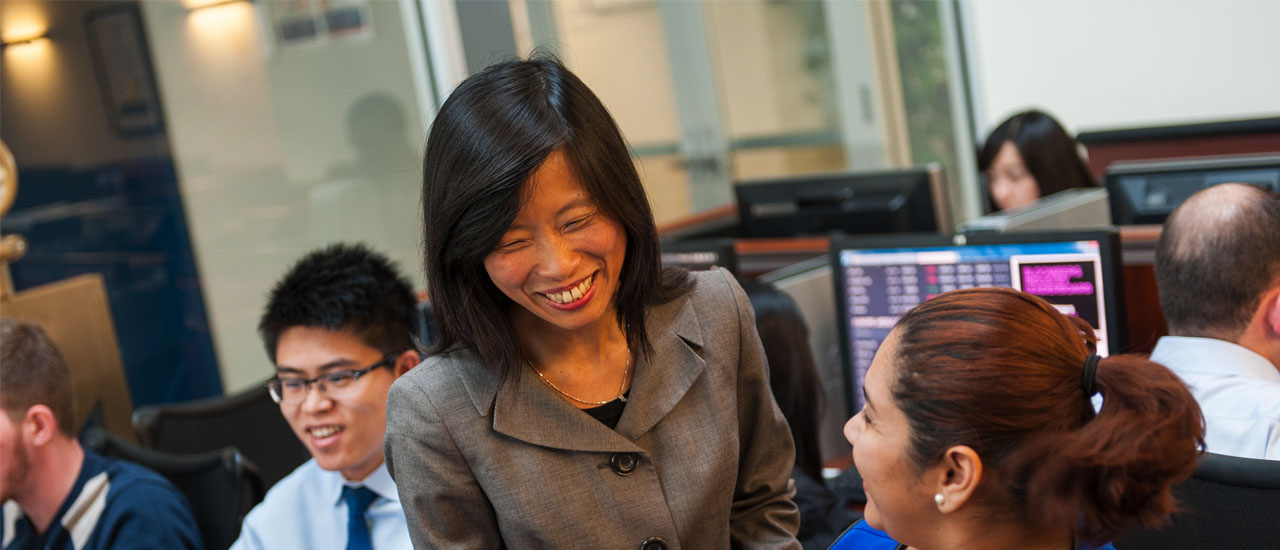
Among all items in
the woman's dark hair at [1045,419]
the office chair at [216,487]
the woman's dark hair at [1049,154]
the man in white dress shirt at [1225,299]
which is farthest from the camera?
the woman's dark hair at [1049,154]

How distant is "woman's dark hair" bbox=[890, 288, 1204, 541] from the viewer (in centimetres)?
101

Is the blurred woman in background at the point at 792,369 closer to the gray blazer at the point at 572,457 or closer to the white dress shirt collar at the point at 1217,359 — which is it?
the white dress shirt collar at the point at 1217,359

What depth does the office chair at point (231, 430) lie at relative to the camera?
2.56m

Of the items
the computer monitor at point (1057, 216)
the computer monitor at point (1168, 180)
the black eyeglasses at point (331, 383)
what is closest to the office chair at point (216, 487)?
the black eyeglasses at point (331, 383)

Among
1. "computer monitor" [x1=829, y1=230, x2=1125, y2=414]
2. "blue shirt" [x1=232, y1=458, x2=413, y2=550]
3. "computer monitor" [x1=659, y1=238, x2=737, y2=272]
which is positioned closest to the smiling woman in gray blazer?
"blue shirt" [x1=232, y1=458, x2=413, y2=550]

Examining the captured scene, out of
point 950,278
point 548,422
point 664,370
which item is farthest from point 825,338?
point 548,422

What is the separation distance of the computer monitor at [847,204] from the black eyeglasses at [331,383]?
161 centimetres

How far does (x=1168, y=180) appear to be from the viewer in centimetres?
241

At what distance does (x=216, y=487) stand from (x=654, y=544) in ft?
4.12

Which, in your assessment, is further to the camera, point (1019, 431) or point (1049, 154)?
point (1049, 154)

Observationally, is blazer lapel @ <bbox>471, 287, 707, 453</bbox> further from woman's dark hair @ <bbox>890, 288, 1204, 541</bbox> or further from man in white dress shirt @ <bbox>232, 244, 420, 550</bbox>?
man in white dress shirt @ <bbox>232, 244, 420, 550</bbox>

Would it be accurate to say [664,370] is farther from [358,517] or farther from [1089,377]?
[358,517]

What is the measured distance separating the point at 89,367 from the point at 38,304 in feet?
0.68

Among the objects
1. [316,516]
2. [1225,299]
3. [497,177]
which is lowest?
[316,516]
